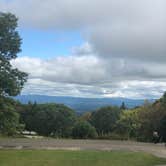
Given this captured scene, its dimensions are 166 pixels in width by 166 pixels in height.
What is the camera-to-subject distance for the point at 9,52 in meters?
25.7

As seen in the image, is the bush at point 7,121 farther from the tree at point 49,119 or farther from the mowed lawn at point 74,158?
the tree at point 49,119

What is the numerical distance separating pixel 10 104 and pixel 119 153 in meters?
6.39

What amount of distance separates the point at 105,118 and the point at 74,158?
80.1 m

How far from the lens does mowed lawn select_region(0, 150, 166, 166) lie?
69.7ft

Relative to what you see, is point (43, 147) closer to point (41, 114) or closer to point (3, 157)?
point (3, 157)

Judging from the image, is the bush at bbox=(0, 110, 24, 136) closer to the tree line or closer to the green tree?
the tree line

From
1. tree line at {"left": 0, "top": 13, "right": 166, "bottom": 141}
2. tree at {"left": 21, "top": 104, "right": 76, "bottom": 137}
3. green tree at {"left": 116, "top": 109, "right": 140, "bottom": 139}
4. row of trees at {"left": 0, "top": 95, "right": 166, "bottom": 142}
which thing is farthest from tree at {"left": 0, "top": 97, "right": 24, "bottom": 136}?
tree at {"left": 21, "top": 104, "right": 76, "bottom": 137}

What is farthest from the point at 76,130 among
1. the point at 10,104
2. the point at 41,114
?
the point at 10,104

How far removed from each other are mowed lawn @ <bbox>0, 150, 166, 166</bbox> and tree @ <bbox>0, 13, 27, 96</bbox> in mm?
3354

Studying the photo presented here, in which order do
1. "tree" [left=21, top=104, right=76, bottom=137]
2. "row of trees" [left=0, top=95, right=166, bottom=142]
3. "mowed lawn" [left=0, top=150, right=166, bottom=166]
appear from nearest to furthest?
1. "mowed lawn" [left=0, top=150, right=166, bottom=166]
2. "row of trees" [left=0, top=95, right=166, bottom=142]
3. "tree" [left=21, top=104, right=76, bottom=137]

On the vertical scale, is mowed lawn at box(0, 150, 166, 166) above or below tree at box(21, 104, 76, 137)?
below

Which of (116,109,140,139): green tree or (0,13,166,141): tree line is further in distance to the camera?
(116,109,140,139): green tree

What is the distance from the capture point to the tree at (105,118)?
330ft

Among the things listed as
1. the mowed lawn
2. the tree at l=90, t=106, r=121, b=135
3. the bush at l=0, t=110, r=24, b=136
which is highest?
the tree at l=90, t=106, r=121, b=135
